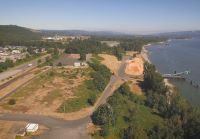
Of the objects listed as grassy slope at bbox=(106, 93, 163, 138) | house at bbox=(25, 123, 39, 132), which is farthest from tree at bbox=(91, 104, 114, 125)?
house at bbox=(25, 123, 39, 132)

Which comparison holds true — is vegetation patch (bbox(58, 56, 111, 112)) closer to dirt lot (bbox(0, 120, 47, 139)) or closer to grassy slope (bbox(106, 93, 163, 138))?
grassy slope (bbox(106, 93, 163, 138))

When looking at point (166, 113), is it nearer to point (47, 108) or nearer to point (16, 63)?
point (47, 108)

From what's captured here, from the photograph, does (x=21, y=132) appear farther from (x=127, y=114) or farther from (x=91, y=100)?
(x=127, y=114)

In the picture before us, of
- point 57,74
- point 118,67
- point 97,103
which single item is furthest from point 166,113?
point 118,67

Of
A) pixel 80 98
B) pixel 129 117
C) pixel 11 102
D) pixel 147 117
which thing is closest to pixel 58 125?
pixel 129 117

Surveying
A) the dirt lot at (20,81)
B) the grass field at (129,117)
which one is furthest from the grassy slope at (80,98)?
the dirt lot at (20,81)

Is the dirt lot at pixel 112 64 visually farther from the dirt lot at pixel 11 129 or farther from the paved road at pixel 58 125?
the dirt lot at pixel 11 129
